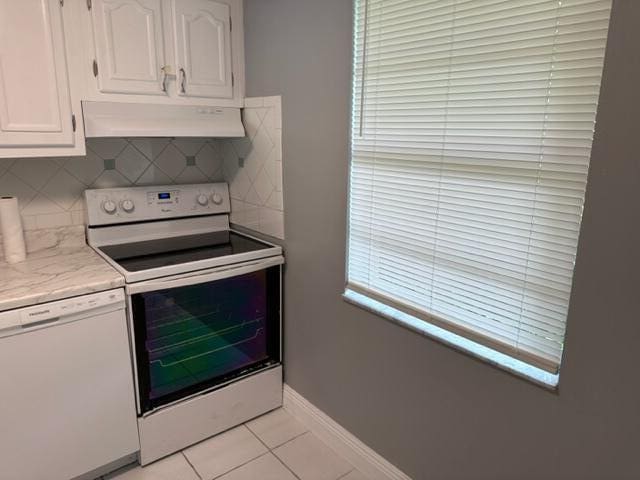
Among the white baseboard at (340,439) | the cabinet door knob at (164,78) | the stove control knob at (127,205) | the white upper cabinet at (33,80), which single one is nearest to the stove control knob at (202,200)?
the stove control knob at (127,205)

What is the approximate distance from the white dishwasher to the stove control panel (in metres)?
0.65

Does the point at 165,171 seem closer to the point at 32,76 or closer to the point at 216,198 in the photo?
the point at 216,198

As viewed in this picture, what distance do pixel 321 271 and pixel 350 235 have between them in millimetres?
277

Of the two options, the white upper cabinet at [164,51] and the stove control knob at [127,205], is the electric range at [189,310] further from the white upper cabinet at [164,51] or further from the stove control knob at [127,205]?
the white upper cabinet at [164,51]

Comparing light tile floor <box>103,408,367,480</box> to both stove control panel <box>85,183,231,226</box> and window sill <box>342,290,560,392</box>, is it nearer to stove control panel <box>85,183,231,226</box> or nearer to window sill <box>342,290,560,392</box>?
window sill <box>342,290,560,392</box>

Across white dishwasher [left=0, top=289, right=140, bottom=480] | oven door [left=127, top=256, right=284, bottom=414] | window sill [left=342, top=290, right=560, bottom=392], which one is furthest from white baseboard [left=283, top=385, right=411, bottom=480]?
white dishwasher [left=0, top=289, right=140, bottom=480]

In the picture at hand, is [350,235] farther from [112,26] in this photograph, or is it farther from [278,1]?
[112,26]

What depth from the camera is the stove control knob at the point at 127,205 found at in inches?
93.0

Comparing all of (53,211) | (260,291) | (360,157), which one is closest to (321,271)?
(260,291)

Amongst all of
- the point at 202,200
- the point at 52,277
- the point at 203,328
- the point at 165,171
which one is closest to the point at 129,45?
the point at 165,171

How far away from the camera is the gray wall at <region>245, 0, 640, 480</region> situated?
1133mm

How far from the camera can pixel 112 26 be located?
196 cm

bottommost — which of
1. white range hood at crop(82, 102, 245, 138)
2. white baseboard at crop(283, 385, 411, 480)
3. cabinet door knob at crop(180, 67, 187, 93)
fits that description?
white baseboard at crop(283, 385, 411, 480)

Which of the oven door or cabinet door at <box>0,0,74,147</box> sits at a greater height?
cabinet door at <box>0,0,74,147</box>
